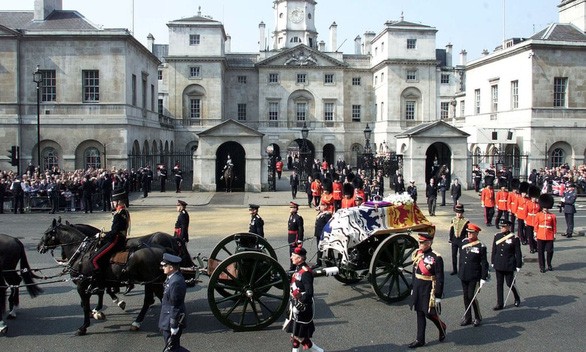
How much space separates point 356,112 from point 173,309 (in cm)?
5748

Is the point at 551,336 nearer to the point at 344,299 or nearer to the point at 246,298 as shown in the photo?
the point at 344,299

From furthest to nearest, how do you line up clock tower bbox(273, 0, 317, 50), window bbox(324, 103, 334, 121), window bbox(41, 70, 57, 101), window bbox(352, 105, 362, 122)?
clock tower bbox(273, 0, 317, 50) < window bbox(352, 105, 362, 122) < window bbox(324, 103, 334, 121) < window bbox(41, 70, 57, 101)

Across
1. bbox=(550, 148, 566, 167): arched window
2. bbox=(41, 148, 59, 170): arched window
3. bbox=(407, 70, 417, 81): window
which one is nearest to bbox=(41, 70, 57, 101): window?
bbox=(41, 148, 59, 170): arched window

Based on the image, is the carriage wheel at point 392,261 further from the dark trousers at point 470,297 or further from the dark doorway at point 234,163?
the dark doorway at point 234,163

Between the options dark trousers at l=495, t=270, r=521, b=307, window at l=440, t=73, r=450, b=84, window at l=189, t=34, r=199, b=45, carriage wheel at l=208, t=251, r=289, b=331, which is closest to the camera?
carriage wheel at l=208, t=251, r=289, b=331

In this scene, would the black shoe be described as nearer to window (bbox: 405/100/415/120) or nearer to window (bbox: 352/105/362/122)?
window (bbox: 405/100/415/120)

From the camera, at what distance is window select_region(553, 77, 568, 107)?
35.6 meters

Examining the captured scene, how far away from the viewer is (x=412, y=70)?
191 feet

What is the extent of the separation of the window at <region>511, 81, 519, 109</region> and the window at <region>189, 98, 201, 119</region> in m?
30.7

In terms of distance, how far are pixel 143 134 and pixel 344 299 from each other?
29.3 m

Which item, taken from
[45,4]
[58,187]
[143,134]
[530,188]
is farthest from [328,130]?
[530,188]

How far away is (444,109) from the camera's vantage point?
2445 inches

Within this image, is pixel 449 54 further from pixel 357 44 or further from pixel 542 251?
pixel 542 251

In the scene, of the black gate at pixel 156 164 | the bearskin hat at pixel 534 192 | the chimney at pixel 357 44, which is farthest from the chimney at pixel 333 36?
the bearskin hat at pixel 534 192
